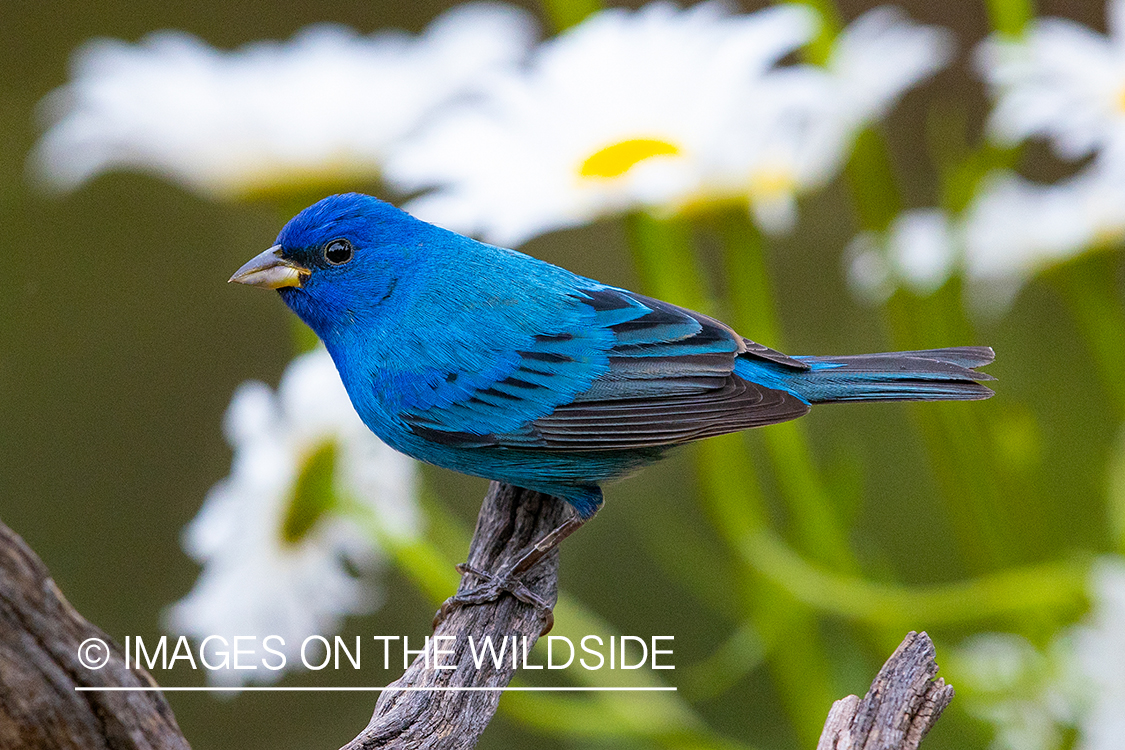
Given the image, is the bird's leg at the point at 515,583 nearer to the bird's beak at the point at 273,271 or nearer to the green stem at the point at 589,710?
the green stem at the point at 589,710

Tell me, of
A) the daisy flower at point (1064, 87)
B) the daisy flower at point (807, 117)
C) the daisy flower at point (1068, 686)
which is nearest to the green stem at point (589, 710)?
the daisy flower at point (1068, 686)

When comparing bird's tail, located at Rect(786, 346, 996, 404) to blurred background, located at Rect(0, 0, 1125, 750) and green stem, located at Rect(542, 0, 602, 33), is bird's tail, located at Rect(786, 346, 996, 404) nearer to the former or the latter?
blurred background, located at Rect(0, 0, 1125, 750)

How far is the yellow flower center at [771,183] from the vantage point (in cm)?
100

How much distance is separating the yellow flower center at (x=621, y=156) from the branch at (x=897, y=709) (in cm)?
49

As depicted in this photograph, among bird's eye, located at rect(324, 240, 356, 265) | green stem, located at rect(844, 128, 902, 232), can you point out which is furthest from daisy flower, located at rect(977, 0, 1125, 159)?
bird's eye, located at rect(324, 240, 356, 265)

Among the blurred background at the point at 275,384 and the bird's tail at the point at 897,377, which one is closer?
the bird's tail at the point at 897,377

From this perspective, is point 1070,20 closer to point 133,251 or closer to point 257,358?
point 257,358

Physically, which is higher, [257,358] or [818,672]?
[257,358]

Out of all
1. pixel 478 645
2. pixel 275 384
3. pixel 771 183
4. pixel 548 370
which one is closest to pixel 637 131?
pixel 771 183

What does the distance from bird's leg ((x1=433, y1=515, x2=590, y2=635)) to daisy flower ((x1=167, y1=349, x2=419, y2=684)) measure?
10 centimetres

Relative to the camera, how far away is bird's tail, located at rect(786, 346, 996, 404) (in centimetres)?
83

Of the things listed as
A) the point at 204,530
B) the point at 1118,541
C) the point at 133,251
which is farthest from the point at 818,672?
the point at 133,251

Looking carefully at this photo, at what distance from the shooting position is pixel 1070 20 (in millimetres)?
1809

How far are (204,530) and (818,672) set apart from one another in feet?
2.20
